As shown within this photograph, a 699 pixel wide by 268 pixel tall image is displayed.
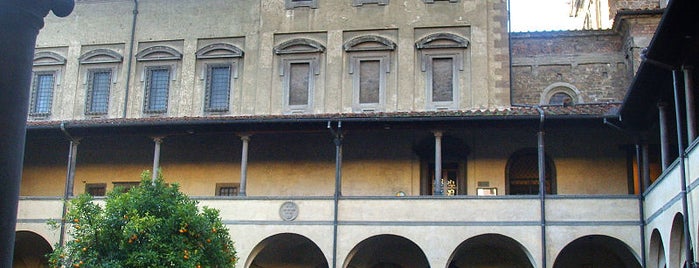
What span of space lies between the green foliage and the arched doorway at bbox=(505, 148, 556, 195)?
36.2 ft

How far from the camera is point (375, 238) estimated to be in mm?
25406

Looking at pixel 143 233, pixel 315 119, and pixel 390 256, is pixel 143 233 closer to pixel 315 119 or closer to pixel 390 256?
pixel 315 119

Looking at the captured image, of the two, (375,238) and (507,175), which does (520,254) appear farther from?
(375,238)

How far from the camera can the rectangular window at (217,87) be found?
1203 inches

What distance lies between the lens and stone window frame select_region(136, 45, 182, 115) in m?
31.1

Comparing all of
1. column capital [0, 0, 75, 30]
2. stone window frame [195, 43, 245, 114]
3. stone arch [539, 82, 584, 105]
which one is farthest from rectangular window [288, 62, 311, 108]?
column capital [0, 0, 75, 30]

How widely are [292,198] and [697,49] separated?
39.8 ft

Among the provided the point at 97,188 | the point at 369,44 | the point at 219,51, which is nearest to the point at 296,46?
the point at 369,44

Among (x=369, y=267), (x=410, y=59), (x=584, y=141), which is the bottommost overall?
(x=369, y=267)

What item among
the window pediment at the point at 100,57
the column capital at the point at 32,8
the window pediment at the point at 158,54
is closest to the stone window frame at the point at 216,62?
the window pediment at the point at 158,54

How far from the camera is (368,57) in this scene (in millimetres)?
29688

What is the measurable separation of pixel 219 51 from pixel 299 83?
10.4 ft

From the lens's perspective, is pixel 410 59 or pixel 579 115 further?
pixel 410 59

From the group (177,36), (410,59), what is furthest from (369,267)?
(177,36)
